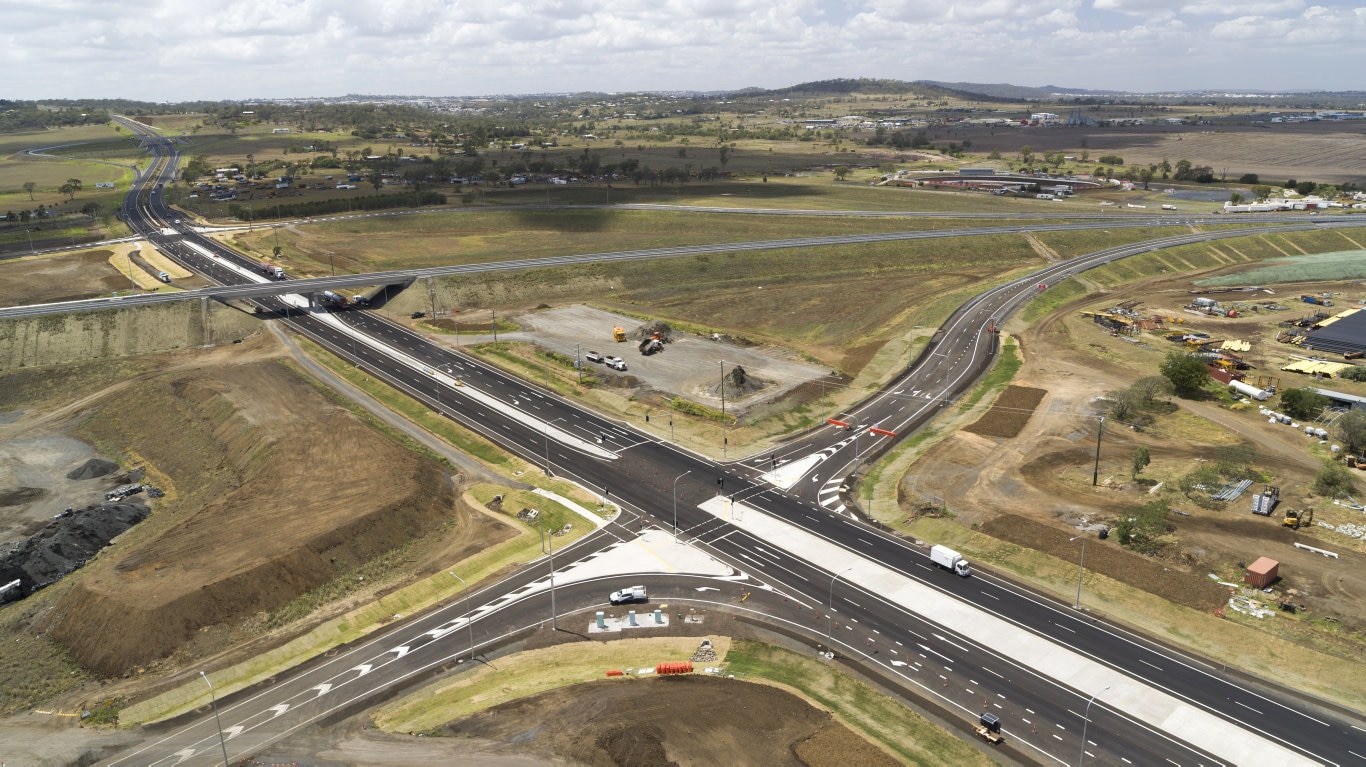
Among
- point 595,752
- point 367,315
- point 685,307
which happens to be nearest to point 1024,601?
point 595,752

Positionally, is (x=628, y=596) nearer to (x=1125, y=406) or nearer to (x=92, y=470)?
(x=92, y=470)

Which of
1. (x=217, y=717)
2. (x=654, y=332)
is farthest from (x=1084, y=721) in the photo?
(x=654, y=332)

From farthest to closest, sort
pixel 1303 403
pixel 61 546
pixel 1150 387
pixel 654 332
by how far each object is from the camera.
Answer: pixel 654 332 < pixel 1150 387 < pixel 1303 403 < pixel 61 546

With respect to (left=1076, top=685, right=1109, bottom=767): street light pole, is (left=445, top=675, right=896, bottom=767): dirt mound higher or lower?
lower

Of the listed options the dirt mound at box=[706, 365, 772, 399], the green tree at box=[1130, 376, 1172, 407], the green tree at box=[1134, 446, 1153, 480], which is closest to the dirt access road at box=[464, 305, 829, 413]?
the dirt mound at box=[706, 365, 772, 399]

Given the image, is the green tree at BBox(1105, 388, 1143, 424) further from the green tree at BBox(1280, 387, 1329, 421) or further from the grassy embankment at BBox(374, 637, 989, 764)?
the grassy embankment at BBox(374, 637, 989, 764)

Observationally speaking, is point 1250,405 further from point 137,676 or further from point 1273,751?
point 137,676
